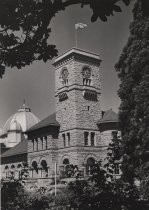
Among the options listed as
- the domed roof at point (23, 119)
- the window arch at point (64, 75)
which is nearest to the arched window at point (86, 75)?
the window arch at point (64, 75)

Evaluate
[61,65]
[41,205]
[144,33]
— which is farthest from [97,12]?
[61,65]

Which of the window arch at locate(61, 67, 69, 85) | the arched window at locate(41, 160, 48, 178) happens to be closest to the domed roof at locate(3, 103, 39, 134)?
the arched window at locate(41, 160, 48, 178)

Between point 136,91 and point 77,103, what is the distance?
20582mm

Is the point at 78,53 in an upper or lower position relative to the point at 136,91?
upper

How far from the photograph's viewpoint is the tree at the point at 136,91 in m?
21.6

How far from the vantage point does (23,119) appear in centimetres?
7988

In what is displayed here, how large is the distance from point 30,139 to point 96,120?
11113mm

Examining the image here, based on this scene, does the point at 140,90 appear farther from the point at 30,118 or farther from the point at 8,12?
the point at 30,118

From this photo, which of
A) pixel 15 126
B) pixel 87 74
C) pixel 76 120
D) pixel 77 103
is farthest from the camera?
pixel 15 126

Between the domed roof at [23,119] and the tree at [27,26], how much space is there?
73714 millimetres

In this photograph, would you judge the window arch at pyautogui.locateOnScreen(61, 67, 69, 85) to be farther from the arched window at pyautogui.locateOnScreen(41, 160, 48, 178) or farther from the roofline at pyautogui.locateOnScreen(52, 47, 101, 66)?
the arched window at pyautogui.locateOnScreen(41, 160, 48, 178)

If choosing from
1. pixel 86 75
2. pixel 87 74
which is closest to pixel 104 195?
pixel 86 75

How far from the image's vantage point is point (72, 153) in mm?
42969

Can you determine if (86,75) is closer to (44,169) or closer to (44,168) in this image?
(44,168)
